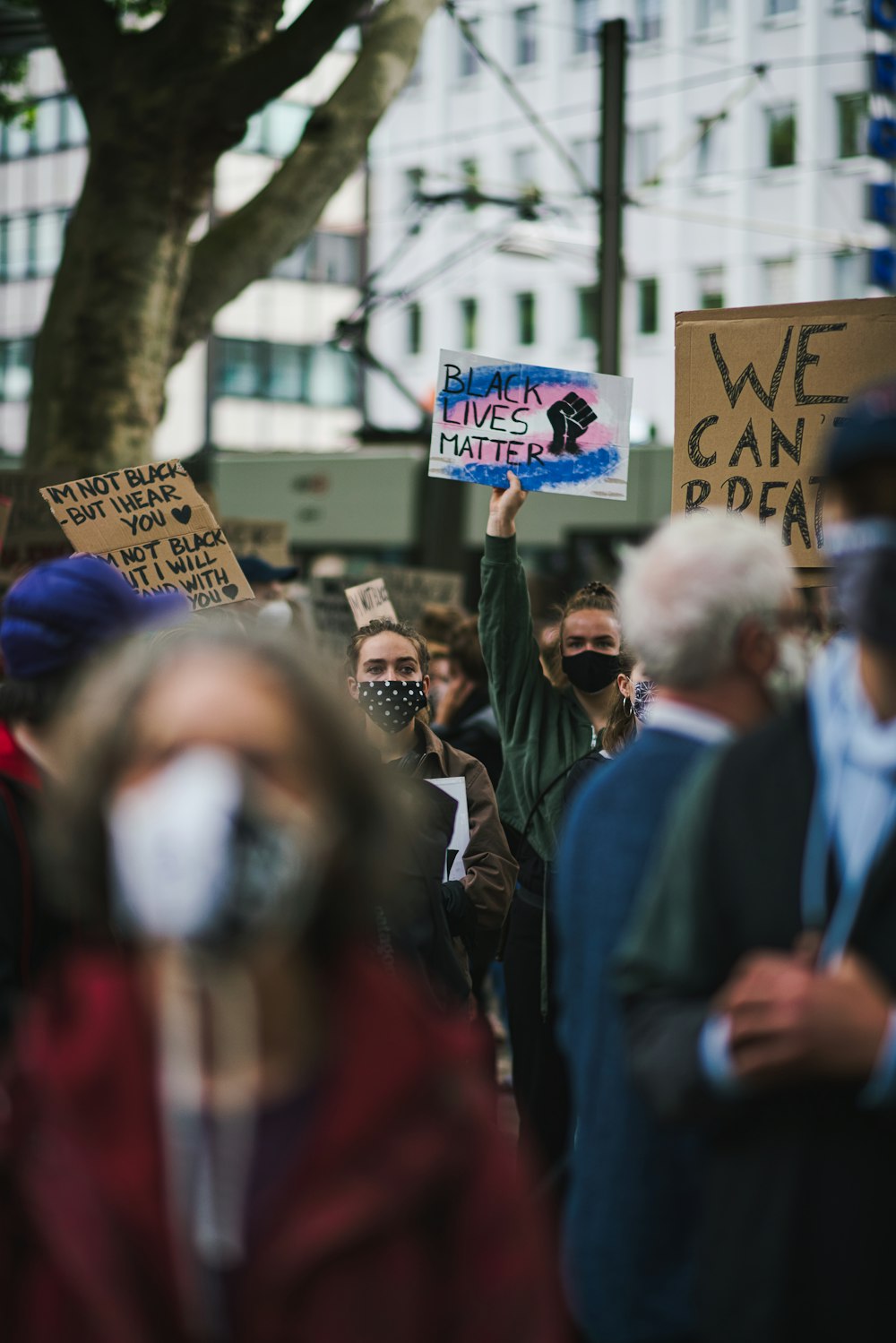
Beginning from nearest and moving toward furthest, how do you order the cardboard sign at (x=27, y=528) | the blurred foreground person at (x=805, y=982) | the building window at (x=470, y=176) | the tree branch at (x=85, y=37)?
the blurred foreground person at (x=805, y=982) → the cardboard sign at (x=27, y=528) → the tree branch at (x=85, y=37) → the building window at (x=470, y=176)

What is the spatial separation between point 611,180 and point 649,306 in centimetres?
2935

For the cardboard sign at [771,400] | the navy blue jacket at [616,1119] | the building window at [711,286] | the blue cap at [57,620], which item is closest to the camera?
the navy blue jacket at [616,1119]

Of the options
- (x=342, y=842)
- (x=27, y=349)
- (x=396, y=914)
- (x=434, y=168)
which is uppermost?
(x=434, y=168)

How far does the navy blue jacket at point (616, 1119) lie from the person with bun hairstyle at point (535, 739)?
7.74ft

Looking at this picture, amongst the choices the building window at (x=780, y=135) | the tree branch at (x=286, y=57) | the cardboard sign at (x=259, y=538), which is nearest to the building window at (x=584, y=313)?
the building window at (x=780, y=135)

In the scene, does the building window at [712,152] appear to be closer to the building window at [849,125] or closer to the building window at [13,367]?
the building window at [849,125]

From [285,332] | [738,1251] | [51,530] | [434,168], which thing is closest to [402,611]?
[51,530]

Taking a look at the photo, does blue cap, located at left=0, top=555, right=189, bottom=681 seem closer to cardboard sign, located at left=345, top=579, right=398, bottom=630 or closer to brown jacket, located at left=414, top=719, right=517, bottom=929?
brown jacket, located at left=414, top=719, right=517, bottom=929

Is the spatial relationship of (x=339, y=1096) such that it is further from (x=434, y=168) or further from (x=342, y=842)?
(x=434, y=168)

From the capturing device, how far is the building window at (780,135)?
37.2 meters

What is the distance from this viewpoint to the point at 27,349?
156 ft

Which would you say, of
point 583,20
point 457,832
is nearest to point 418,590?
point 457,832

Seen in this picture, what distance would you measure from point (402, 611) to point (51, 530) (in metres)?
1.99

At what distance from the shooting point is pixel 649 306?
130 feet
